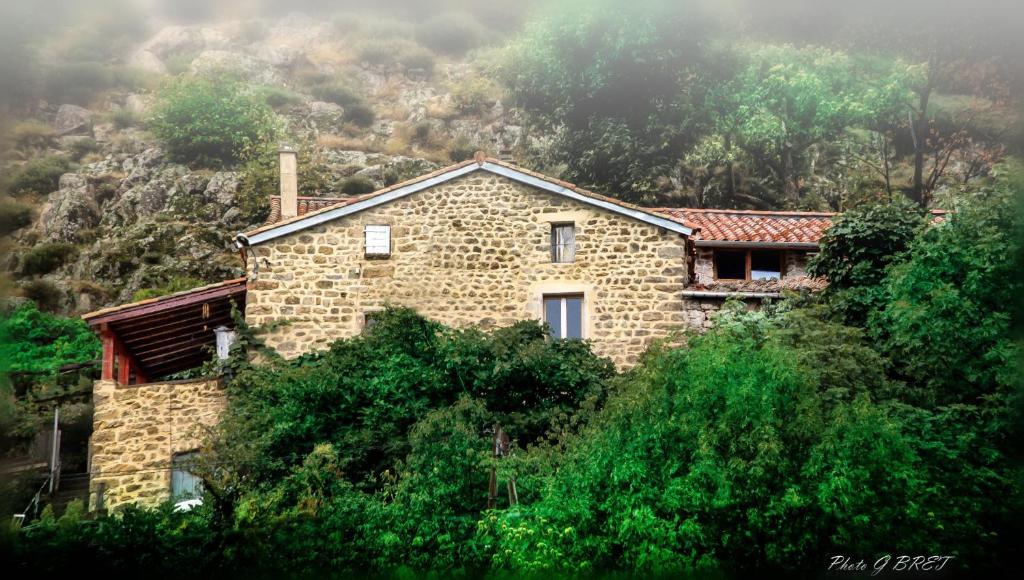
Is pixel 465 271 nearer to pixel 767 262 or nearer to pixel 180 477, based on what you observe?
pixel 180 477

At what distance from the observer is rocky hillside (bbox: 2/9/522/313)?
28891 mm

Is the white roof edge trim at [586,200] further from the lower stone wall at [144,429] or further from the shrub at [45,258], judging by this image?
the shrub at [45,258]

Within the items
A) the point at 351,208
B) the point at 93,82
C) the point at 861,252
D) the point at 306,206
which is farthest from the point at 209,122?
the point at 861,252

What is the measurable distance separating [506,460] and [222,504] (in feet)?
10.3

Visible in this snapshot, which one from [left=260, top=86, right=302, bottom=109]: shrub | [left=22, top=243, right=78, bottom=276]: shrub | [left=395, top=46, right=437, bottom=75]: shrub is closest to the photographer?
[left=22, top=243, right=78, bottom=276]: shrub

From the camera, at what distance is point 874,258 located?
15.8 meters

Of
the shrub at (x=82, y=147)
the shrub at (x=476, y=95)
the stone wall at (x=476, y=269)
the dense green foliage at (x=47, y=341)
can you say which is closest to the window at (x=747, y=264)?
the stone wall at (x=476, y=269)

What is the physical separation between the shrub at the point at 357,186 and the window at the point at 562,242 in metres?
18.4

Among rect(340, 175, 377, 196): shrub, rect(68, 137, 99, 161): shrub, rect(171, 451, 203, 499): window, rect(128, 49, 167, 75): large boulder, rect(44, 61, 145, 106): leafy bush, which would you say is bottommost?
rect(171, 451, 203, 499): window

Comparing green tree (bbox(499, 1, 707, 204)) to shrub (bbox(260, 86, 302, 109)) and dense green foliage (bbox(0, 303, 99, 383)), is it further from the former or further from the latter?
shrub (bbox(260, 86, 302, 109))

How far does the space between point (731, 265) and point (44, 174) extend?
80.6 feet

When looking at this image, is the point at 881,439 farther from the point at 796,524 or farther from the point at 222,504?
the point at 222,504

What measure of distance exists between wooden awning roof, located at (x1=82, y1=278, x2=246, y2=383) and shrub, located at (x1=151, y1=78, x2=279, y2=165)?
18.3m

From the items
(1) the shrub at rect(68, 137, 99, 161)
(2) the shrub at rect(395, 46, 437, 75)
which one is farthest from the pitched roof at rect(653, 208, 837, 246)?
(2) the shrub at rect(395, 46, 437, 75)
